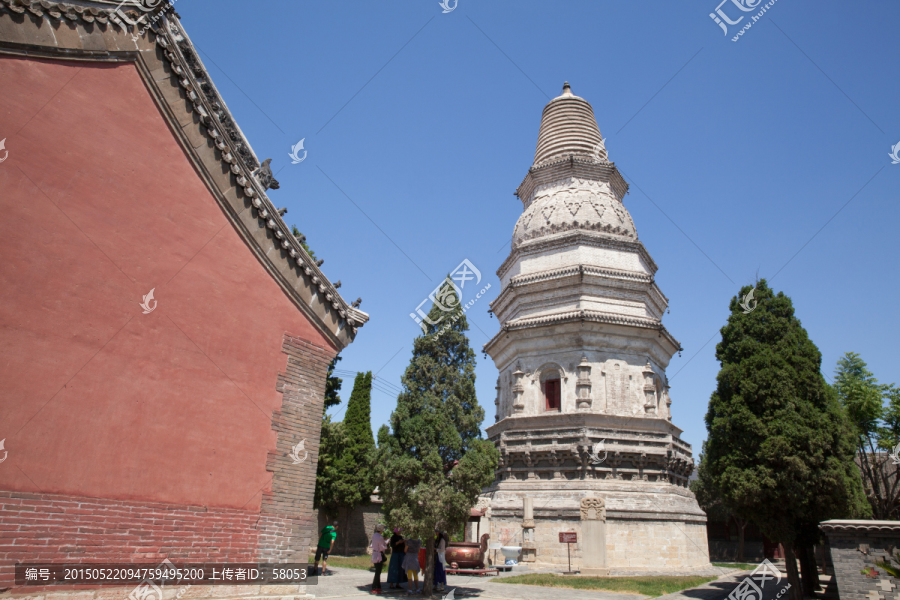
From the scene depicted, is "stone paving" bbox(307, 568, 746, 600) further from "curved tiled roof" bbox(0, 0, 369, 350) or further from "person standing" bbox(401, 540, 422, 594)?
"curved tiled roof" bbox(0, 0, 369, 350)

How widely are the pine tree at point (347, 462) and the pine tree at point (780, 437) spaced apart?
14.7m

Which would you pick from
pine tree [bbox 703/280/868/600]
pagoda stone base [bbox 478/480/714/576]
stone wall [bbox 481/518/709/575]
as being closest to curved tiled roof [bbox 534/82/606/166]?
pine tree [bbox 703/280/868/600]

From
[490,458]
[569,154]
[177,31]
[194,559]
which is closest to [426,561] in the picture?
[490,458]

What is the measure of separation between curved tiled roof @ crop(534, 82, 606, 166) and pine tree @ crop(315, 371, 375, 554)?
15.3m

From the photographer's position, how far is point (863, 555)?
1226 centimetres

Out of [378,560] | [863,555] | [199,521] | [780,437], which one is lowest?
[378,560]

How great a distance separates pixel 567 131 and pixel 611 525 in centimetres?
1964

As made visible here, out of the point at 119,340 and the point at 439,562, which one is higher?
the point at 119,340

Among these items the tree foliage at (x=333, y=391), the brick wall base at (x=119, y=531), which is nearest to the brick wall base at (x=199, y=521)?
the brick wall base at (x=119, y=531)

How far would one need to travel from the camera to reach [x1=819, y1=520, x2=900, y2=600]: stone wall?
39.3ft

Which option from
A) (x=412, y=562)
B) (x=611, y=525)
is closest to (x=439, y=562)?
(x=412, y=562)

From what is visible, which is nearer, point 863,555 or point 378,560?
point 863,555

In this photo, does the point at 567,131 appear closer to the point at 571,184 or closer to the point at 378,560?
the point at 571,184

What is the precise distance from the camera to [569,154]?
2886cm
